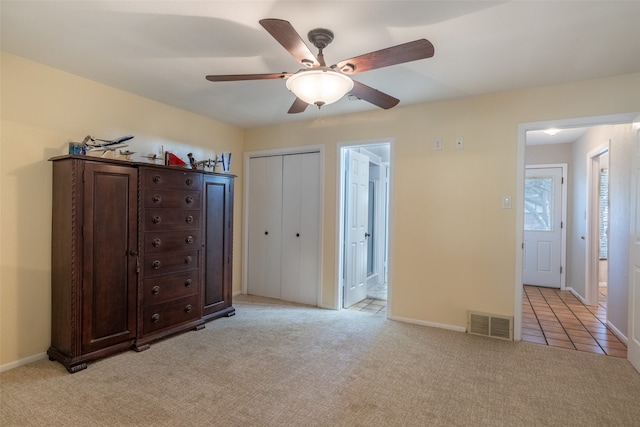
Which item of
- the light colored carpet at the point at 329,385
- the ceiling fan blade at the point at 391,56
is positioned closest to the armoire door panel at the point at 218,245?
the light colored carpet at the point at 329,385

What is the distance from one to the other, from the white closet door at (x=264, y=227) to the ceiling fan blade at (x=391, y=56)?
2702mm

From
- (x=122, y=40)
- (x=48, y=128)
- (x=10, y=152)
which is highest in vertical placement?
(x=122, y=40)

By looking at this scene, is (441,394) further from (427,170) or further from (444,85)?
(444,85)

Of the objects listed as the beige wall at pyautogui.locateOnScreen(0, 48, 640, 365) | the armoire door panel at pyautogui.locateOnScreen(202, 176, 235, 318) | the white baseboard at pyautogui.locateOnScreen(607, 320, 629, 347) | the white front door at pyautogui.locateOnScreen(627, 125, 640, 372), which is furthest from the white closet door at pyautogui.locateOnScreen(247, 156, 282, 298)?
the white baseboard at pyautogui.locateOnScreen(607, 320, 629, 347)

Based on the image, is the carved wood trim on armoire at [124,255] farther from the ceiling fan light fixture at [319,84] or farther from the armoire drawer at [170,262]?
the ceiling fan light fixture at [319,84]

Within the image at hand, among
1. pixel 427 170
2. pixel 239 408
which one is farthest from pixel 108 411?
Result: pixel 427 170

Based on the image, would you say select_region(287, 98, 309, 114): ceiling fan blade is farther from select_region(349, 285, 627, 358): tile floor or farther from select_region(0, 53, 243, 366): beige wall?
select_region(349, 285, 627, 358): tile floor

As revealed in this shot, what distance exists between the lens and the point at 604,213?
5.01 m

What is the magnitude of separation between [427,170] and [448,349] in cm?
175

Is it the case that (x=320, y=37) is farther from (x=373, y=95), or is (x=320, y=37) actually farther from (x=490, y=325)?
(x=490, y=325)

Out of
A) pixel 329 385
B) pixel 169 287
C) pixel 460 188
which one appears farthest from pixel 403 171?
pixel 169 287

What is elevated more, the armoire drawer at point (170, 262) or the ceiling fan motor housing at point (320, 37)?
the ceiling fan motor housing at point (320, 37)

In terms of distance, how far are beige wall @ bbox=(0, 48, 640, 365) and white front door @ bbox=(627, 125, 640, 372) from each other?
56 centimetres

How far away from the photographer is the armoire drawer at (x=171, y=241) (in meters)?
2.94
